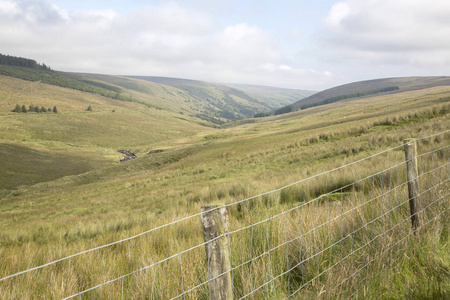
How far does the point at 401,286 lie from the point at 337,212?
1.89 metres

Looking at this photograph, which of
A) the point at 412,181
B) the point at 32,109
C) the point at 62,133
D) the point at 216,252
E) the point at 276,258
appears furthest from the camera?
the point at 32,109

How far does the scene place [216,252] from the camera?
7.43 feet

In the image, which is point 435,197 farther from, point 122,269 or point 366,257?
point 122,269

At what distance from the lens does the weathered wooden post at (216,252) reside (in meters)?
2.24

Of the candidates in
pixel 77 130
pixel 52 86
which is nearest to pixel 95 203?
pixel 77 130

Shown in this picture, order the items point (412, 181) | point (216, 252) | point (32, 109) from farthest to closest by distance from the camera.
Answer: point (32, 109) → point (412, 181) → point (216, 252)

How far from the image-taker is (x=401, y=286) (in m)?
2.93

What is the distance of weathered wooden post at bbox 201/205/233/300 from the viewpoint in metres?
2.24

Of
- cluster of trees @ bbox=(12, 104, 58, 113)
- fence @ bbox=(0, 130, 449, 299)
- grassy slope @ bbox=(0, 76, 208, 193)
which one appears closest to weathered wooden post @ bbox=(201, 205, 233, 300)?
fence @ bbox=(0, 130, 449, 299)

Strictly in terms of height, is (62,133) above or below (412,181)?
above

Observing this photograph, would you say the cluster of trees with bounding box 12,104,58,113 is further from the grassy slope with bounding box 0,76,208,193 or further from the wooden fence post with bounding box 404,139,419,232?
the wooden fence post with bounding box 404,139,419,232

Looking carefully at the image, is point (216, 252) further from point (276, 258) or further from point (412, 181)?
point (412, 181)

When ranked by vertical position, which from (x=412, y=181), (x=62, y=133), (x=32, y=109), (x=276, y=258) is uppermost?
(x=32, y=109)

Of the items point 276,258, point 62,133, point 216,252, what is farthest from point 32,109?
point 216,252
